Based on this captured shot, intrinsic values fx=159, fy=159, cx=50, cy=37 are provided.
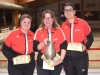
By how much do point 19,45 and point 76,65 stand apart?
2.78 feet

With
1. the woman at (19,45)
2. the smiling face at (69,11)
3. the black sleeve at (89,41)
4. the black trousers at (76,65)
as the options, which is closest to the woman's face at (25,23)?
the woman at (19,45)

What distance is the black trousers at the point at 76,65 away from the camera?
223cm

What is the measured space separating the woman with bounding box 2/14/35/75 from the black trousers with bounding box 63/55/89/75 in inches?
20.8

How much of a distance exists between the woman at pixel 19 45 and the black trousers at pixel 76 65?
20.8 inches

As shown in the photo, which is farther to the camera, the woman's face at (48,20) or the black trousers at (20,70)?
the black trousers at (20,70)

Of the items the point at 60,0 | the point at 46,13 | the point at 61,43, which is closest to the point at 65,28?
the point at 61,43

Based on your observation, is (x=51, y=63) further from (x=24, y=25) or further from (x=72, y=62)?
(x=24, y=25)

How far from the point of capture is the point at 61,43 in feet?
6.70

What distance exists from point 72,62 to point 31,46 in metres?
0.62

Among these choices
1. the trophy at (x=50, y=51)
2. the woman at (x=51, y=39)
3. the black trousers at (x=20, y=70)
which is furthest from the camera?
the black trousers at (x=20, y=70)

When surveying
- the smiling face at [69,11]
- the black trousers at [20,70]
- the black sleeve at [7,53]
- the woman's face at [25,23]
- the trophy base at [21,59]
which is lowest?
the black trousers at [20,70]

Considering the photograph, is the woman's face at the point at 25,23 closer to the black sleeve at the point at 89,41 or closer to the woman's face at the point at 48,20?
the woman's face at the point at 48,20

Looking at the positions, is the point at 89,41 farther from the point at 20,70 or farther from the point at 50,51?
the point at 20,70

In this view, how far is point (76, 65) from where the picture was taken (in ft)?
7.38
